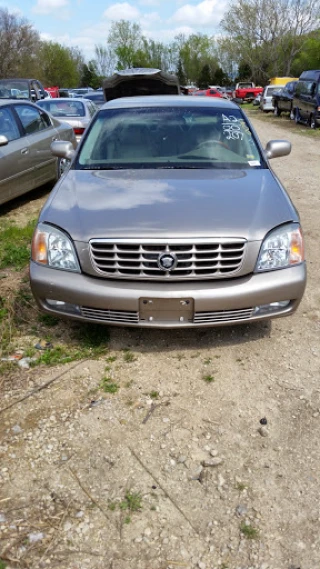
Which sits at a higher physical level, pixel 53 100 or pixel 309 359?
pixel 53 100

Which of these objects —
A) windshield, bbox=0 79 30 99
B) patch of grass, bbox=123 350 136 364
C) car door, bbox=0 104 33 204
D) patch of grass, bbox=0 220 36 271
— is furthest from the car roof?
windshield, bbox=0 79 30 99

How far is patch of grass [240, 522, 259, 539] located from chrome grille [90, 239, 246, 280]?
4.77ft

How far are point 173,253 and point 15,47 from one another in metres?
56.4

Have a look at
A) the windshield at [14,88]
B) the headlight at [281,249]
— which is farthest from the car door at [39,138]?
the windshield at [14,88]

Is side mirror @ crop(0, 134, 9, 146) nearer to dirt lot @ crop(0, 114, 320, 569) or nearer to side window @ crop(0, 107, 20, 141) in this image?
side window @ crop(0, 107, 20, 141)

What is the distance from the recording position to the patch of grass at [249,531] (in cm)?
221

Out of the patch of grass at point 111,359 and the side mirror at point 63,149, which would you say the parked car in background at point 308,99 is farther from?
the patch of grass at point 111,359

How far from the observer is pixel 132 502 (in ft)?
7.75

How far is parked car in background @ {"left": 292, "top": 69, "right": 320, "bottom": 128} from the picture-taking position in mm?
18047

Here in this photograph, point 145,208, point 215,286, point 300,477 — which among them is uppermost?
point 145,208

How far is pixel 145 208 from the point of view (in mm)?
3383

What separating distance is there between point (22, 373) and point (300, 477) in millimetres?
1857

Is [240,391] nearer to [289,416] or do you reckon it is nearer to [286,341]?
[289,416]

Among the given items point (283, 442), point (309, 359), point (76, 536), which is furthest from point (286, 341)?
point (76, 536)
